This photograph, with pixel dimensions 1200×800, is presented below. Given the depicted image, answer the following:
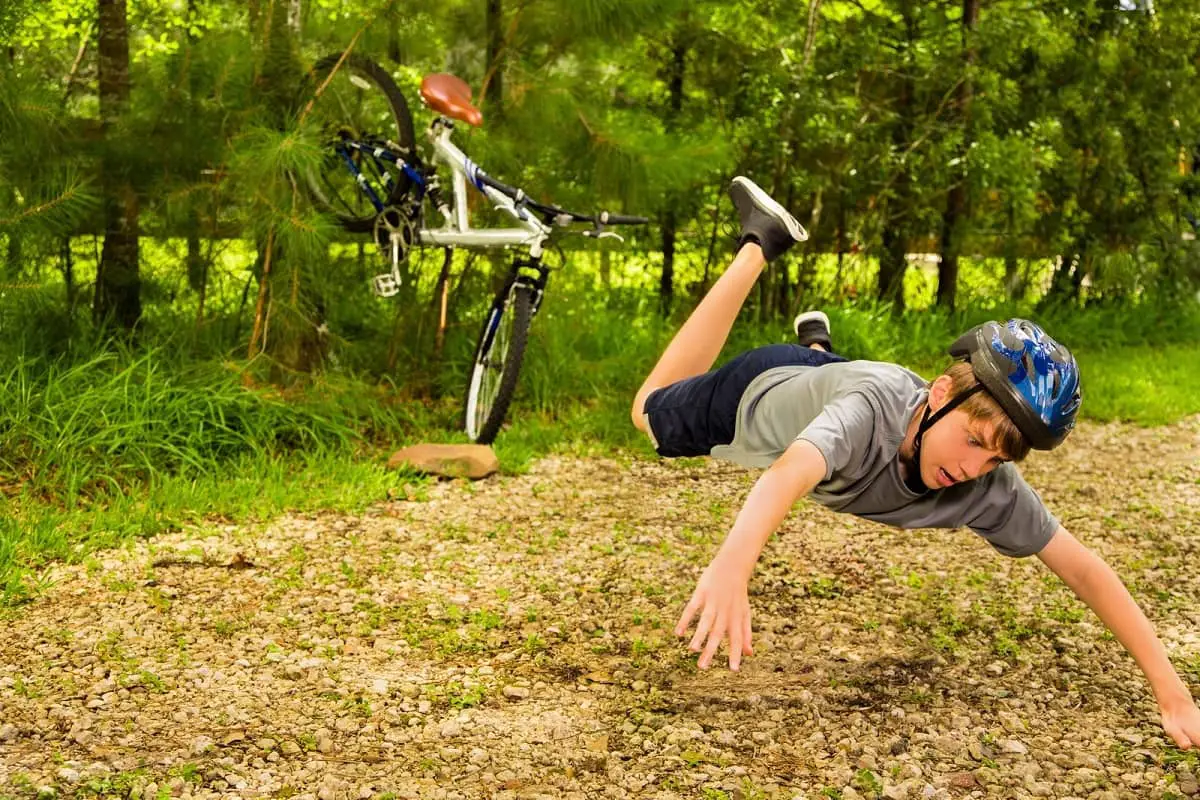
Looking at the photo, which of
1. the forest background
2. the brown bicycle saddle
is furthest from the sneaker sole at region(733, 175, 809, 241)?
the forest background

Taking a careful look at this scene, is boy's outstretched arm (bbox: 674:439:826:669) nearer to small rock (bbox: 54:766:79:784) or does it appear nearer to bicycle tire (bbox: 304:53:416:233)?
small rock (bbox: 54:766:79:784)

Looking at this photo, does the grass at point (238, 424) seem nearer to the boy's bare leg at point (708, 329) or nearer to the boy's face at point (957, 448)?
the boy's bare leg at point (708, 329)

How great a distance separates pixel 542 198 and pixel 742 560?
444 centimetres

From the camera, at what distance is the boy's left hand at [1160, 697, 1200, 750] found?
280 centimetres

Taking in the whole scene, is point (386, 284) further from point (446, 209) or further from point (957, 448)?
point (957, 448)

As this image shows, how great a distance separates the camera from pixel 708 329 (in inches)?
147

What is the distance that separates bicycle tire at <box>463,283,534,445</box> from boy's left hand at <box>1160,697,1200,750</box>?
326cm

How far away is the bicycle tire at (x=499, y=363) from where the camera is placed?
552 centimetres

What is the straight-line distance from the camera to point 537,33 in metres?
6.38

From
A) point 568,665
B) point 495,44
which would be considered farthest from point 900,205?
point 568,665

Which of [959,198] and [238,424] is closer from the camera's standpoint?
[238,424]

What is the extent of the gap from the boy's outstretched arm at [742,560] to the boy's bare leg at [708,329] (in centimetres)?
126

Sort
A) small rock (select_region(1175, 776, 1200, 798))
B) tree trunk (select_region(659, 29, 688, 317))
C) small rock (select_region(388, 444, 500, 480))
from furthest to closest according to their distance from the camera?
1. tree trunk (select_region(659, 29, 688, 317))
2. small rock (select_region(388, 444, 500, 480))
3. small rock (select_region(1175, 776, 1200, 798))

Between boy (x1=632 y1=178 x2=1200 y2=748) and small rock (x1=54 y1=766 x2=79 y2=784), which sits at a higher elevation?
boy (x1=632 y1=178 x2=1200 y2=748)
